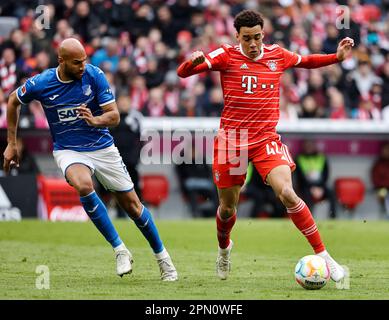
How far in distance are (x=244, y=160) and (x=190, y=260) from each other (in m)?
2.76

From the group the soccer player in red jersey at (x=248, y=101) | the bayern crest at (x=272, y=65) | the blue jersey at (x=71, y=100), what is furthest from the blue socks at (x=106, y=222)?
the bayern crest at (x=272, y=65)

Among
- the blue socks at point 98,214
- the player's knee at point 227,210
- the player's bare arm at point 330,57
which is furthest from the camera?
the player's knee at point 227,210

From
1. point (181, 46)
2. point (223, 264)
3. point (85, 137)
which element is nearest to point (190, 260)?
point (223, 264)

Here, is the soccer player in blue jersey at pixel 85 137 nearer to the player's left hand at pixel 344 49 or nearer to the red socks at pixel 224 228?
the red socks at pixel 224 228

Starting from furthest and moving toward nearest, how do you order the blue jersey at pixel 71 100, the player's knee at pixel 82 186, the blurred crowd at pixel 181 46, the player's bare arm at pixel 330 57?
1. the blurred crowd at pixel 181 46
2. the player's bare arm at pixel 330 57
3. the blue jersey at pixel 71 100
4. the player's knee at pixel 82 186

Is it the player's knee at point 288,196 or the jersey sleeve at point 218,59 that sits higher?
the jersey sleeve at point 218,59

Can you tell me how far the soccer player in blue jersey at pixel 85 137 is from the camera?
1051 centimetres

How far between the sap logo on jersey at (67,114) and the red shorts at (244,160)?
5.18ft

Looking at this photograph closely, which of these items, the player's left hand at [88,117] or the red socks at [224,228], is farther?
the red socks at [224,228]

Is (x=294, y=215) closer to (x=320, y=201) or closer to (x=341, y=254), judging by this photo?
(x=341, y=254)

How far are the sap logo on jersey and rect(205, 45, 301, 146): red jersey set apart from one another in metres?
1.52

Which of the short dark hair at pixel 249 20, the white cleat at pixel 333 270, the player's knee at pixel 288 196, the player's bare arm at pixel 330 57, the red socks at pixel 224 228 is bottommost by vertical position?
the white cleat at pixel 333 270
